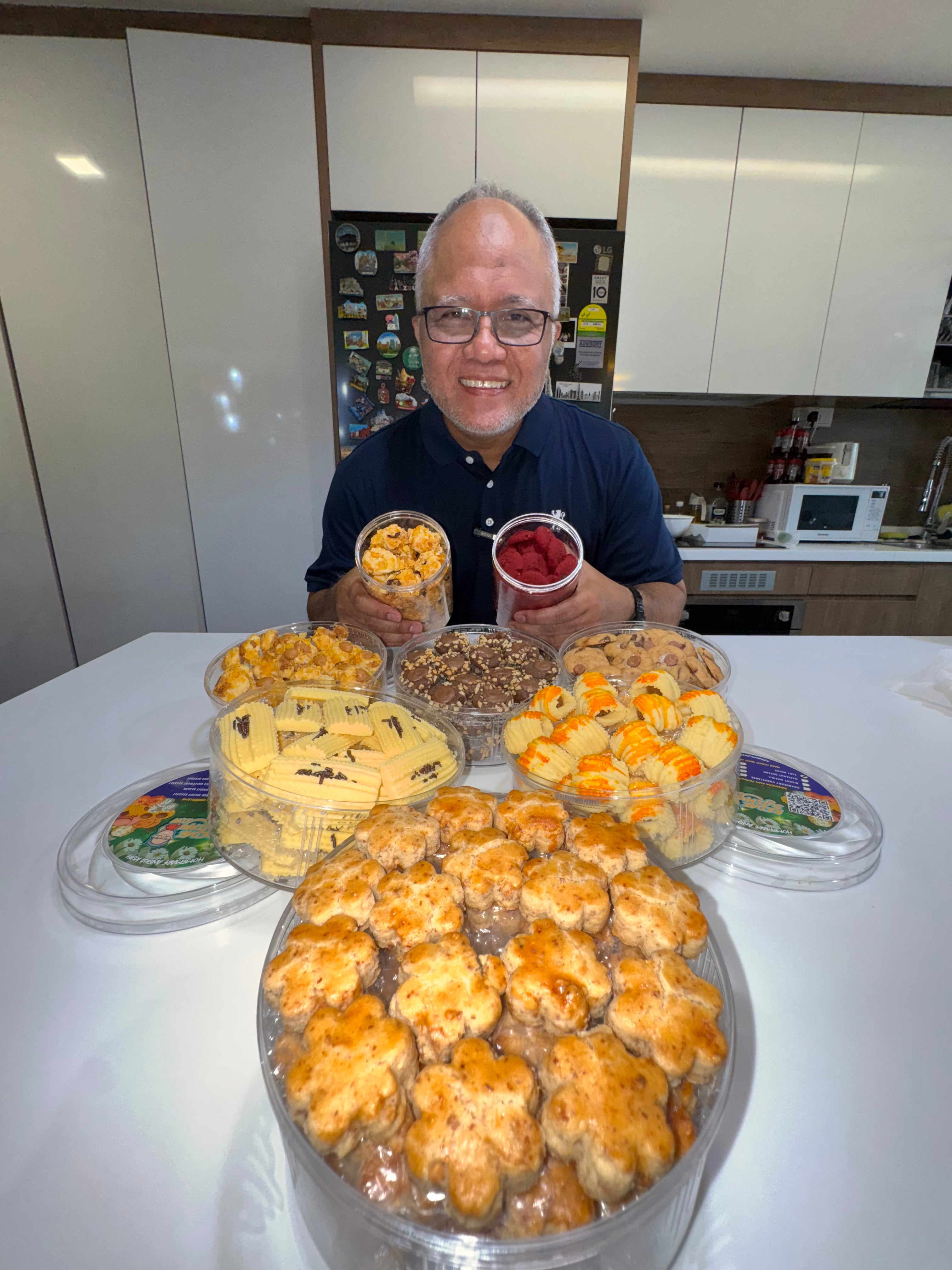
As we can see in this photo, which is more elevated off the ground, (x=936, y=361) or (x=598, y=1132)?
(x=936, y=361)

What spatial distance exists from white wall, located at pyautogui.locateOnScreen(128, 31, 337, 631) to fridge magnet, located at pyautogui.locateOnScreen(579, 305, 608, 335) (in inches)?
48.0

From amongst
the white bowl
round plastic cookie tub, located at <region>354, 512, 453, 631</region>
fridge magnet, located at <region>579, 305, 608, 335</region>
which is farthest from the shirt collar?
the white bowl

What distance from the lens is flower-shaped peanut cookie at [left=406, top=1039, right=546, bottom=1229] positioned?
13.3 inches

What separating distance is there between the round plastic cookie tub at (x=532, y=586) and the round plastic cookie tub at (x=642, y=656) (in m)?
0.10

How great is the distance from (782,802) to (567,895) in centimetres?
47

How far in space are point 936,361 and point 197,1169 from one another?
4521 mm

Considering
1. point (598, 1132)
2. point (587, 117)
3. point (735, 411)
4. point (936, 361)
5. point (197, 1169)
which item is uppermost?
point (587, 117)

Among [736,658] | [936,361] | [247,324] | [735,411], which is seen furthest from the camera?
[735,411]

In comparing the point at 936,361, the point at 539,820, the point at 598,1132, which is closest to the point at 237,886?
the point at 539,820

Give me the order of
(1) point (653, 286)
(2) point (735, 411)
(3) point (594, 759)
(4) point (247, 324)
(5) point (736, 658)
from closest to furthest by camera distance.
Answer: (3) point (594, 759) → (5) point (736, 658) → (4) point (247, 324) → (1) point (653, 286) → (2) point (735, 411)

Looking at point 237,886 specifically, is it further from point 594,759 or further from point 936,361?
Answer: point 936,361

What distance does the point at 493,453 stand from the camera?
179 cm

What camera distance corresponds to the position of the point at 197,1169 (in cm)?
43

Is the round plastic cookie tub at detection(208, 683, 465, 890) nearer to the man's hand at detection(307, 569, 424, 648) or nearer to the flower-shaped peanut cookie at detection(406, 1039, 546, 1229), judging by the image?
the flower-shaped peanut cookie at detection(406, 1039, 546, 1229)
